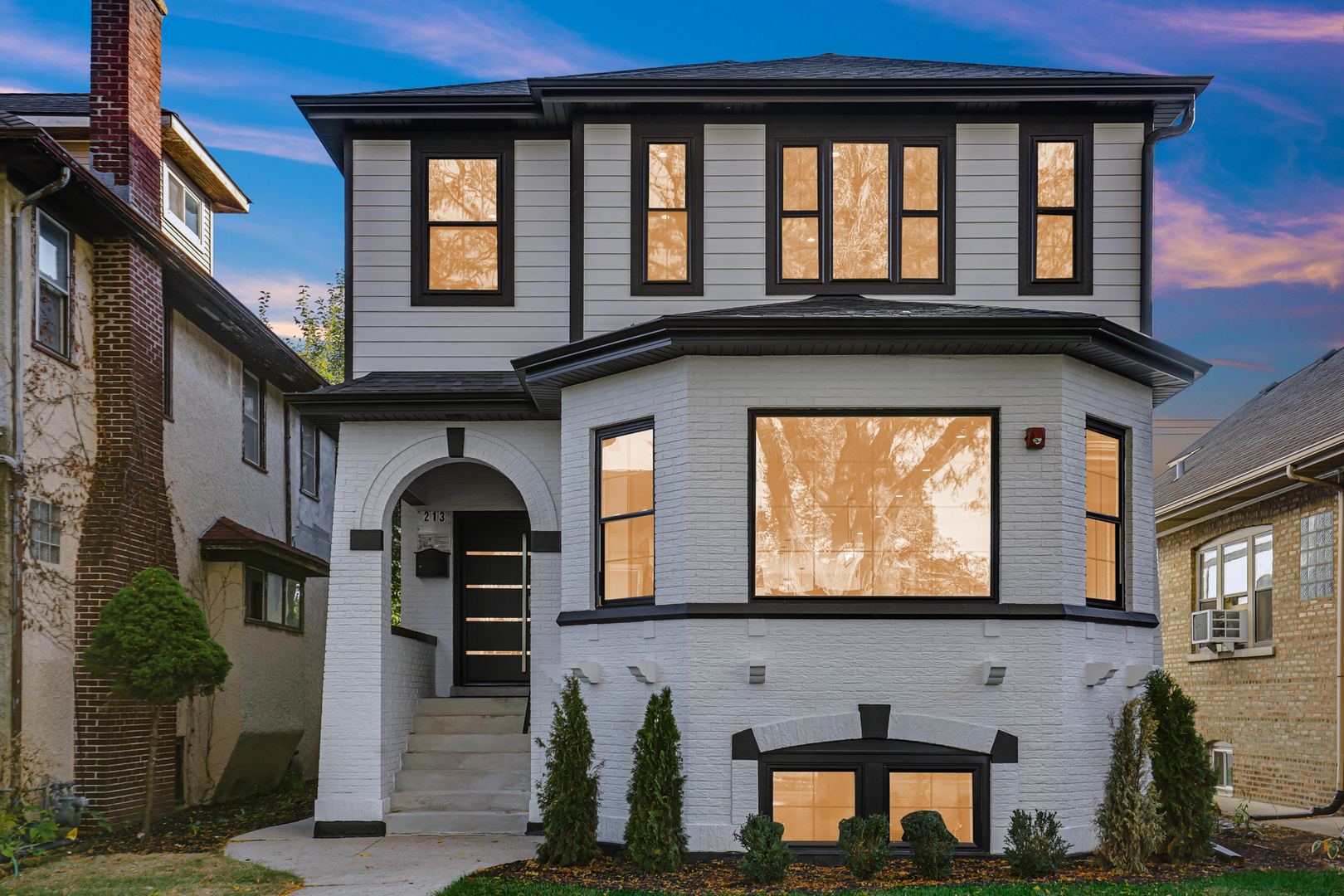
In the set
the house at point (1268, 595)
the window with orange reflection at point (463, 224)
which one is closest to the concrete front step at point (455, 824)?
the window with orange reflection at point (463, 224)

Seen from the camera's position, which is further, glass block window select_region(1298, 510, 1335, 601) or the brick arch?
glass block window select_region(1298, 510, 1335, 601)

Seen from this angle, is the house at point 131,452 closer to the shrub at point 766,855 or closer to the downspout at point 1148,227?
the shrub at point 766,855

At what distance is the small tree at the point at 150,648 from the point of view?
10242 millimetres

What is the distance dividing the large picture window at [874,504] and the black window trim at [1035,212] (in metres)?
2.48

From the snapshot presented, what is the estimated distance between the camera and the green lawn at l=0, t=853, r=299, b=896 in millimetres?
7867

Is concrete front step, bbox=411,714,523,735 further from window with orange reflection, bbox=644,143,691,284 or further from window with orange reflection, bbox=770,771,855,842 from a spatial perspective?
window with orange reflection, bbox=644,143,691,284

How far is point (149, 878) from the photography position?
8328 millimetres

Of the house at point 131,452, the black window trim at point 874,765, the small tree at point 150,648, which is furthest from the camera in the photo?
the small tree at point 150,648

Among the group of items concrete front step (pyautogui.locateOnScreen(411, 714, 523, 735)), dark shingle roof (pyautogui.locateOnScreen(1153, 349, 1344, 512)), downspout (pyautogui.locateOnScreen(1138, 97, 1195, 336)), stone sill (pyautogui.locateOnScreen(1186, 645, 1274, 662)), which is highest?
downspout (pyautogui.locateOnScreen(1138, 97, 1195, 336))

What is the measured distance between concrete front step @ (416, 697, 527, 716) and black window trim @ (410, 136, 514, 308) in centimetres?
424

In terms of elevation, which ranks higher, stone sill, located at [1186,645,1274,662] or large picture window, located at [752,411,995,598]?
large picture window, located at [752,411,995,598]

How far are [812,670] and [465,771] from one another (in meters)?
4.22

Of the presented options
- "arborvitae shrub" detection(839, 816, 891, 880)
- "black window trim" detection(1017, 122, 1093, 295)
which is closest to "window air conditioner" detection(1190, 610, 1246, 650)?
"black window trim" detection(1017, 122, 1093, 295)

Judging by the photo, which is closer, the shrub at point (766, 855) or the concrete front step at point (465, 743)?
the shrub at point (766, 855)
